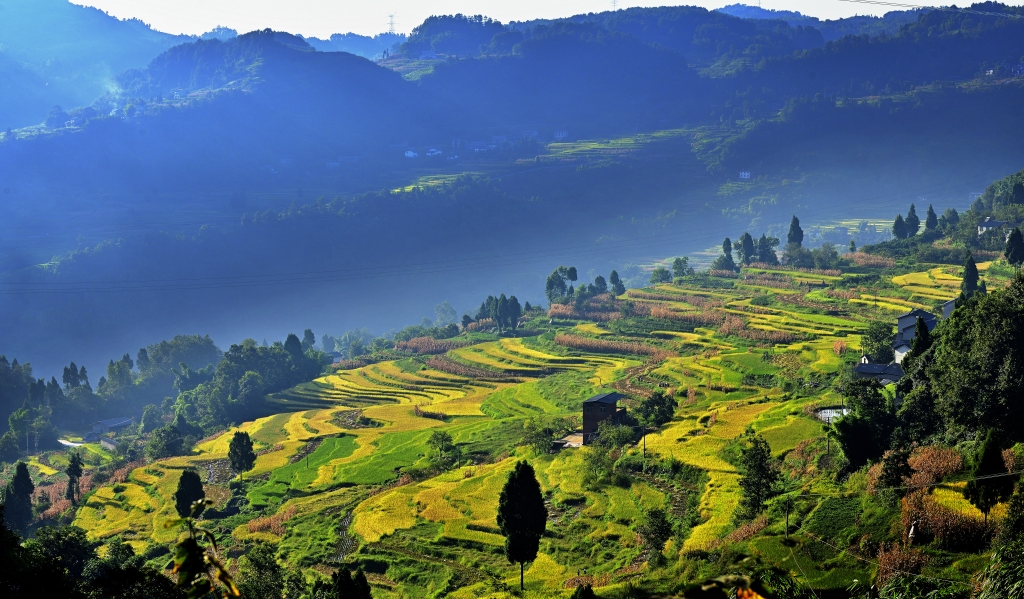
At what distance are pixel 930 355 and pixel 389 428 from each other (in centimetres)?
3881

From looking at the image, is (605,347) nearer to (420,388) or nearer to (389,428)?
(420,388)

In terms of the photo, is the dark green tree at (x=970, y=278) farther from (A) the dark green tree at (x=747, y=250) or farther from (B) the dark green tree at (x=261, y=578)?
(B) the dark green tree at (x=261, y=578)

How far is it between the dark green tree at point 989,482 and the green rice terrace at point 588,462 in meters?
0.55

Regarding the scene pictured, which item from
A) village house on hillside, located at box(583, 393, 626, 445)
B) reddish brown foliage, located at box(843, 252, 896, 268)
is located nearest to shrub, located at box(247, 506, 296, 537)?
→ village house on hillside, located at box(583, 393, 626, 445)

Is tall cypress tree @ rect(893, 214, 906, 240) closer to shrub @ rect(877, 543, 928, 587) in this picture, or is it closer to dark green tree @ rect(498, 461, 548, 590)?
dark green tree @ rect(498, 461, 548, 590)

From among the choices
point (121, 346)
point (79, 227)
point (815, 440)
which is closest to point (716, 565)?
point (815, 440)

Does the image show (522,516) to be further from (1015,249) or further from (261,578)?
(1015,249)

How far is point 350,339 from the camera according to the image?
131500mm

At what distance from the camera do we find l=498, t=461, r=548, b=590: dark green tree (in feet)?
107

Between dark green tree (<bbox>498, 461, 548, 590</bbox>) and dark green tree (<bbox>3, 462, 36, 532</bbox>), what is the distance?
39929mm

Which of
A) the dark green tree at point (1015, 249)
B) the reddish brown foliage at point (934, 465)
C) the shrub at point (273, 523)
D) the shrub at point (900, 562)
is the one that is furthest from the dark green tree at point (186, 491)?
the dark green tree at point (1015, 249)

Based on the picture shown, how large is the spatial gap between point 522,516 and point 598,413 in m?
17.1

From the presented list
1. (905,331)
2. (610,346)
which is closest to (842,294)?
(610,346)

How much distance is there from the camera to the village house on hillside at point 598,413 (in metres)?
48.7
